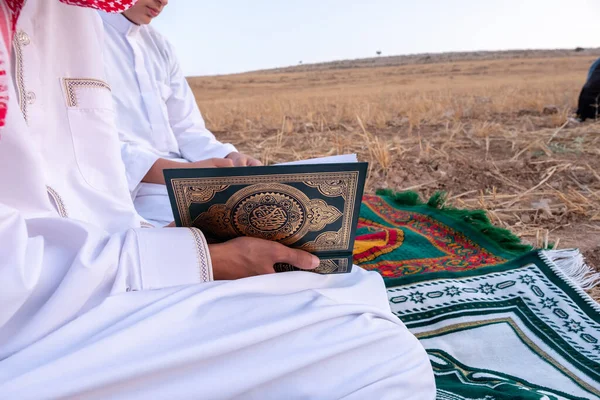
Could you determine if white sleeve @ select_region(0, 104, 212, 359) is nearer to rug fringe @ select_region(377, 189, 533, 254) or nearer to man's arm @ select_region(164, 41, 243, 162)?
man's arm @ select_region(164, 41, 243, 162)

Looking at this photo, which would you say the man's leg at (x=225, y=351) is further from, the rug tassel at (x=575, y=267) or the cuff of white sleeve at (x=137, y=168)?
the rug tassel at (x=575, y=267)

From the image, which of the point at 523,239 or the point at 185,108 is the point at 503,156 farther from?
the point at 185,108

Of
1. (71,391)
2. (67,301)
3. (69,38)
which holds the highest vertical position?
(69,38)

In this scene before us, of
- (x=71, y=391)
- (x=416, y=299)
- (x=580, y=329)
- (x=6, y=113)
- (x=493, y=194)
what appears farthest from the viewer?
(x=493, y=194)

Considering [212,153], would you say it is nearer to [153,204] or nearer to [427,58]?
[153,204]

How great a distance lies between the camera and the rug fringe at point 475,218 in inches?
101

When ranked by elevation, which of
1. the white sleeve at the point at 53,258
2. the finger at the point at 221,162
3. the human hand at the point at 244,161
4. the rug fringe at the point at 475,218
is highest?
the white sleeve at the point at 53,258

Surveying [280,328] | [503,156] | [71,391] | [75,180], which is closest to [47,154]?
[75,180]

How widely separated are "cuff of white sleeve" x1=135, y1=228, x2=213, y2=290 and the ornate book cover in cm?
12

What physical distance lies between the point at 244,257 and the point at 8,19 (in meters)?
0.75

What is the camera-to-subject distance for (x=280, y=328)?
1.02 metres

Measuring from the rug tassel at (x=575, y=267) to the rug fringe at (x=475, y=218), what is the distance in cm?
17

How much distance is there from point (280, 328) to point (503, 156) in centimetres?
379

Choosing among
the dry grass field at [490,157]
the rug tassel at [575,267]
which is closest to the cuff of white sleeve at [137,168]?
the rug tassel at [575,267]
